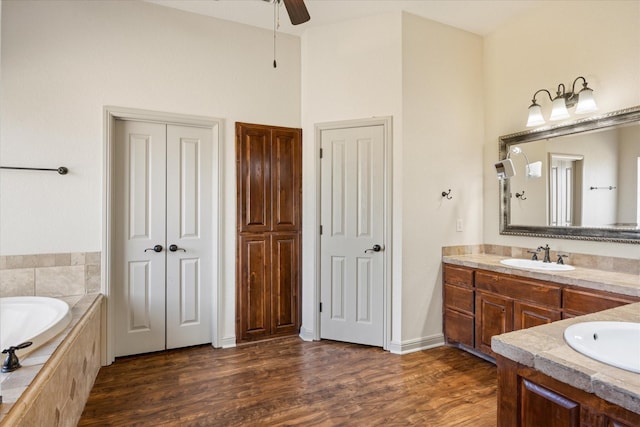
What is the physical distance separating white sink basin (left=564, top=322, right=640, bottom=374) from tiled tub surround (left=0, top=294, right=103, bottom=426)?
1.97m

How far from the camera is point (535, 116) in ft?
9.73

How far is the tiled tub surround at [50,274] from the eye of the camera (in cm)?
255

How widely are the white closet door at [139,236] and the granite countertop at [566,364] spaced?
2.80m

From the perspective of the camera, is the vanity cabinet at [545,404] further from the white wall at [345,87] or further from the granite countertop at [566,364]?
the white wall at [345,87]

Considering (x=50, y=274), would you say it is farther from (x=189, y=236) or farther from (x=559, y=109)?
(x=559, y=109)

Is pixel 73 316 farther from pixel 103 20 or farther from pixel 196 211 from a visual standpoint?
pixel 103 20

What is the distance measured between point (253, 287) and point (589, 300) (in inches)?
103

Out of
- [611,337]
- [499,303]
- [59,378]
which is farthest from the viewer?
[499,303]

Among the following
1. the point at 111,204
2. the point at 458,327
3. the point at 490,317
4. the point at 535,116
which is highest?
the point at 535,116

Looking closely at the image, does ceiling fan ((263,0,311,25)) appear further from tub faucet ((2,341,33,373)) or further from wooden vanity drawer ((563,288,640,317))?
wooden vanity drawer ((563,288,640,317))

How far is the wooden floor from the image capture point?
6.89 feet

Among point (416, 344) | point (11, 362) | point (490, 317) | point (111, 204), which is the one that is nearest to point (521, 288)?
point (490, 317)

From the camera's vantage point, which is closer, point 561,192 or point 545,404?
point 545,404

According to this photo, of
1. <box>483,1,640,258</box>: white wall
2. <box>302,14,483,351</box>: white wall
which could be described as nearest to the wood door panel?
<box>302,14,483,351</box>: white wall
